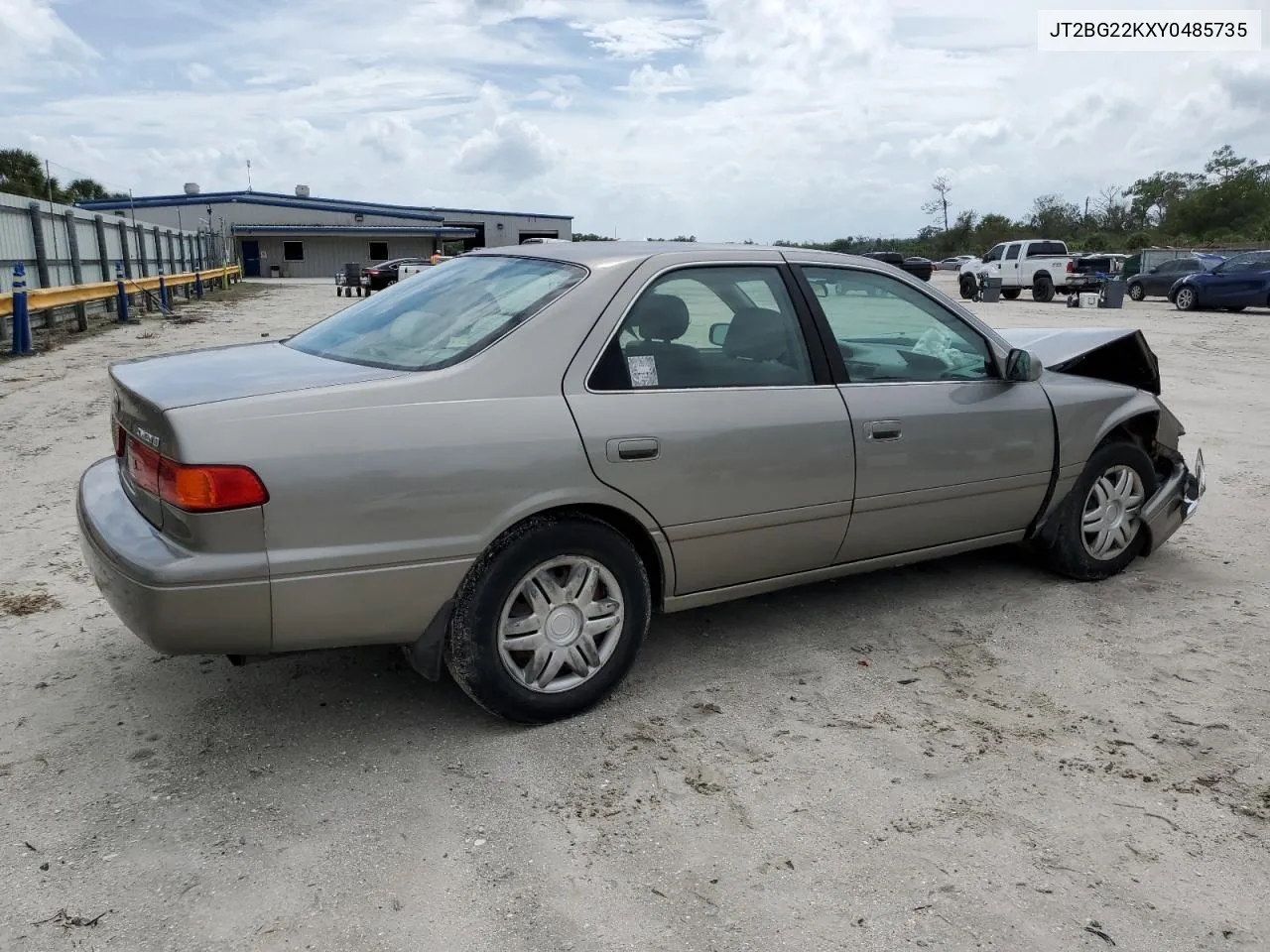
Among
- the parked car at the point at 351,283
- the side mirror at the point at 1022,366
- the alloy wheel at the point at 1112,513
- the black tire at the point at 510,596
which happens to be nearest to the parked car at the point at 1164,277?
the parked car at the point at 351,283

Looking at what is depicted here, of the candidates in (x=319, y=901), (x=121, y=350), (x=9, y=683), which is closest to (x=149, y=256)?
(x=121, y=350)

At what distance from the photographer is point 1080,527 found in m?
4.68

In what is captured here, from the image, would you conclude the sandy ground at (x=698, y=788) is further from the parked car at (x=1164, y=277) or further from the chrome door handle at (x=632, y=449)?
the parked car at (x=1164, y=277)

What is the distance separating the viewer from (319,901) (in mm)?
2432

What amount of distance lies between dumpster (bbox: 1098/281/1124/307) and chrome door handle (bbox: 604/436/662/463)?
26041 millimetres

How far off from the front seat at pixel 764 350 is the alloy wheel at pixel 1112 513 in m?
1.82

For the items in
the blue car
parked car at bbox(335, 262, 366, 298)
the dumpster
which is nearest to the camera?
the blue car

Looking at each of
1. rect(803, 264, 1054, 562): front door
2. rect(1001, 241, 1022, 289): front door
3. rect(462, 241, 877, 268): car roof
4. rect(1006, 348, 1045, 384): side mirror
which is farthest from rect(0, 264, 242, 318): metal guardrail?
rect(1001, 241, 1022, 289): front door

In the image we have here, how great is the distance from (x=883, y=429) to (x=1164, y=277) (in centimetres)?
2971

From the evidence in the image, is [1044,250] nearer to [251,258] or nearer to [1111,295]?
[1111,295]

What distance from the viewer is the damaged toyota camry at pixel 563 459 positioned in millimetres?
2781

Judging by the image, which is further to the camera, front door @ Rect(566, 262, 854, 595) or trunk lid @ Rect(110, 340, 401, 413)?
front door @ Rect(566, 262, 854, 595)

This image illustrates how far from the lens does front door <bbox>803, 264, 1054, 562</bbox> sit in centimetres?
391

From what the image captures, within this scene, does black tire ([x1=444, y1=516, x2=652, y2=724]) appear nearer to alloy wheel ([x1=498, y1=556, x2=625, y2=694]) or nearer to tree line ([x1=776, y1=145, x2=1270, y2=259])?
alloy wheel ([x1=498, y1=556, x2=625, y2=694])
